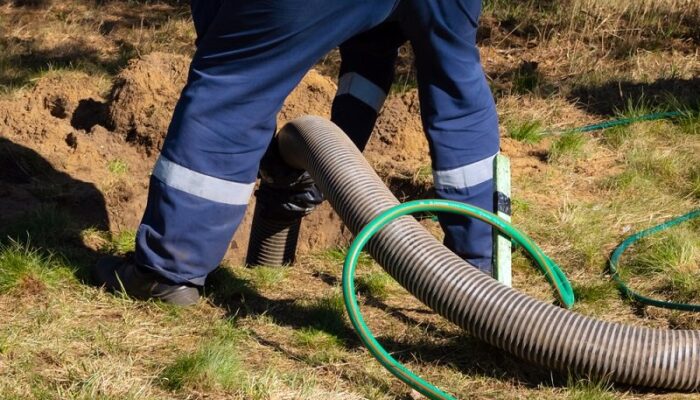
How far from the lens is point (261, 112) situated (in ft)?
11.2

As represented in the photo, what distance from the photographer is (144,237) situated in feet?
11.7

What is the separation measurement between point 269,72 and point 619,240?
2009mm

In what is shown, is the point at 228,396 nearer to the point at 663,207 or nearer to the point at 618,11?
the point at 663,207

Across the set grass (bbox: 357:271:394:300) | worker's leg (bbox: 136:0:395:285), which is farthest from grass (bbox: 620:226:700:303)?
worker's leg (bbox: 136:0:395:285)

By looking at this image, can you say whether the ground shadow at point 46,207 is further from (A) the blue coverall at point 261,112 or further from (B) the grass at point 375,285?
(B) the grass at point 375,285

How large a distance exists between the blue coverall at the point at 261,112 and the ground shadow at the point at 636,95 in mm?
2427

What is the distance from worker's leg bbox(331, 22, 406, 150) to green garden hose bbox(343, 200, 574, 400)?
1.09 meters

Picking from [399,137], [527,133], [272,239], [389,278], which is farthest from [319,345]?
[527,133]

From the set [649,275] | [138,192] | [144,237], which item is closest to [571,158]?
[649,275]

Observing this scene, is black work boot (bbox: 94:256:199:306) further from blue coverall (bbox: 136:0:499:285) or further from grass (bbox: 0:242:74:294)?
grass (bbox: 0:242:74:294)

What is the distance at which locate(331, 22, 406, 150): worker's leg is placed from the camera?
431cm

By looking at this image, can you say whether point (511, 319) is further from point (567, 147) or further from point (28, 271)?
point (567, 147)

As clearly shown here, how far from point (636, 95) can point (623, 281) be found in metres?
2.40

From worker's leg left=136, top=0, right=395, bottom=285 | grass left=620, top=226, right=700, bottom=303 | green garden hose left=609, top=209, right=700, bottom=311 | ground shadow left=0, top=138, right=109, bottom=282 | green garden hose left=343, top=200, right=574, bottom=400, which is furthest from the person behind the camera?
ground shadow left=0, top=138, right=109, bottom=282
